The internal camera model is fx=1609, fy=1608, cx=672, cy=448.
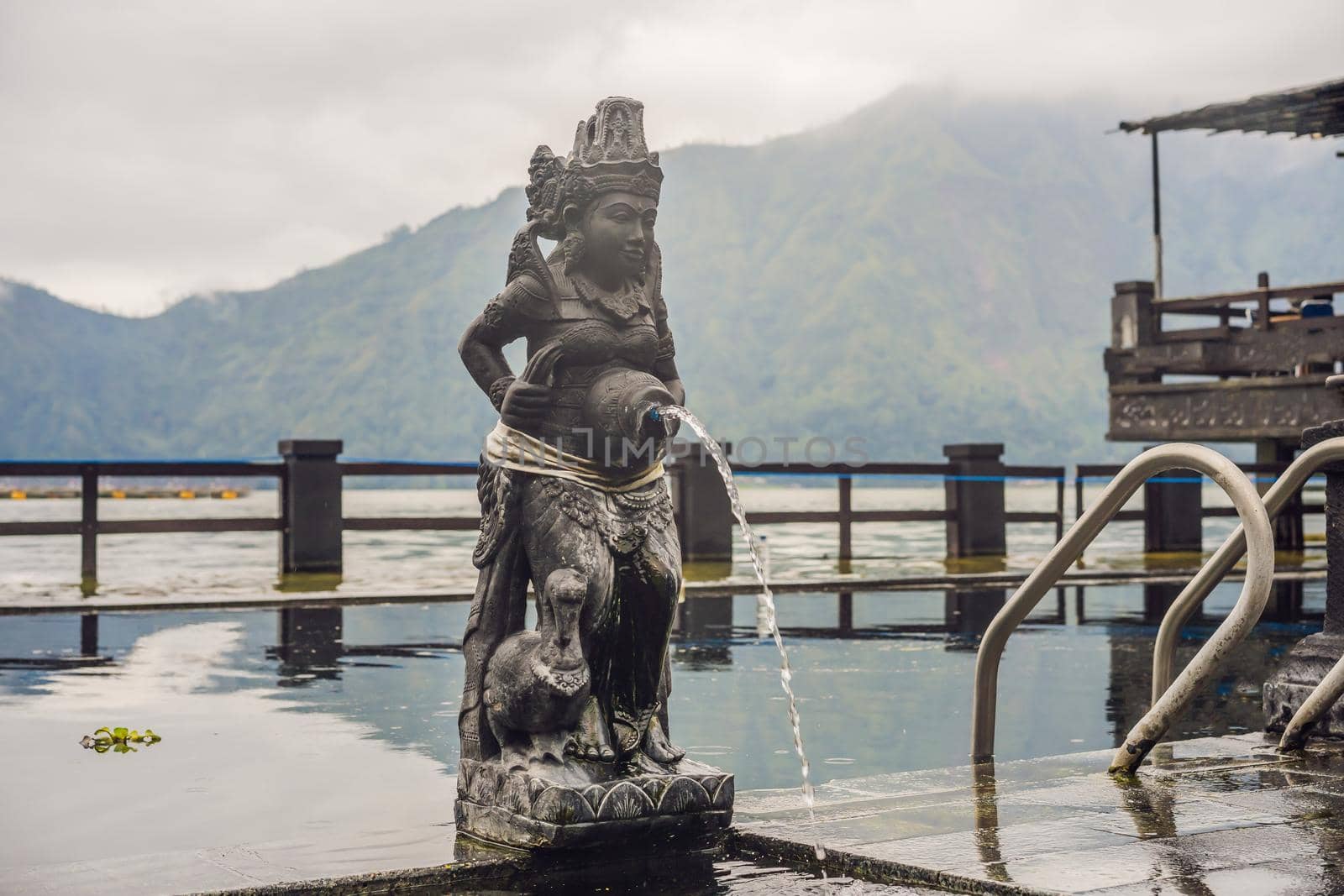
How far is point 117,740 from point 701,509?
11.8 meters

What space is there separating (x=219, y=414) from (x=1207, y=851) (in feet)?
617

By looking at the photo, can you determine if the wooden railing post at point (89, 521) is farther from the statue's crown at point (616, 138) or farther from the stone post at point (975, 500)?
the statue's crown at point (616, 138)

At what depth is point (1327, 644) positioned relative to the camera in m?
7.27

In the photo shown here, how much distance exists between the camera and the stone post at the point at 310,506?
17.4 metres

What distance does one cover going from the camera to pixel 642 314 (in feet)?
18.4

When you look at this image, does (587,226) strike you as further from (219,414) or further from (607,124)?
(219,414)

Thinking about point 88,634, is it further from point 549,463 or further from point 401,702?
point 549,463

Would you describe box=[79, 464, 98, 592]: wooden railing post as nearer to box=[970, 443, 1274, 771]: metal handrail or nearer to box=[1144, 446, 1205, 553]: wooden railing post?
box=[970, 443, 1274, 771]: metal handrail

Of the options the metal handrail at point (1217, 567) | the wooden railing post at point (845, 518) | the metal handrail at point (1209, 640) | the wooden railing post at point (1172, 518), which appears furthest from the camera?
the wooden railing post at point (1172, 518)

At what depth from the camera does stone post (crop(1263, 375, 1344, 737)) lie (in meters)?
7.18

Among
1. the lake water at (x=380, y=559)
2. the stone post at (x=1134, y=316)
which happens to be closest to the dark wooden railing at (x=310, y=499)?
the lake water at (x=380, y=559)

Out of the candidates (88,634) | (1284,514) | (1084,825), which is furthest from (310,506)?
(1284,514)

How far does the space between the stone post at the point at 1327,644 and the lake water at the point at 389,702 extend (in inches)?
35.8

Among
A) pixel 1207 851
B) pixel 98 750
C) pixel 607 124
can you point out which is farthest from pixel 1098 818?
pixel 98 750
